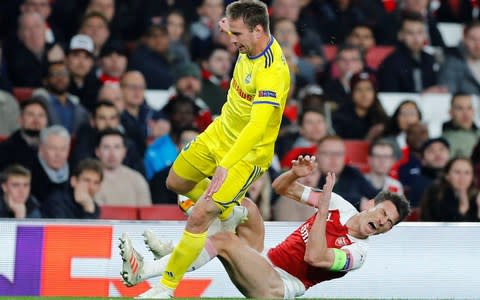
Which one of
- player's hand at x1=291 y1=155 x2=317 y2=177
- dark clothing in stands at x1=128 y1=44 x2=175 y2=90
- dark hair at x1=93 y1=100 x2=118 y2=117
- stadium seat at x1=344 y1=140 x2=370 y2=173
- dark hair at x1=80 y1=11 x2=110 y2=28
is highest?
dark hair at x1=80 y1=11 x2=110 y2=28

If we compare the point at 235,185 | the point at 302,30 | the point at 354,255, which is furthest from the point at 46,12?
the point at 354,255

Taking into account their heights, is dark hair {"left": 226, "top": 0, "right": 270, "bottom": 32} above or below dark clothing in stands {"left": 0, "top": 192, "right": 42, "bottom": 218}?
above

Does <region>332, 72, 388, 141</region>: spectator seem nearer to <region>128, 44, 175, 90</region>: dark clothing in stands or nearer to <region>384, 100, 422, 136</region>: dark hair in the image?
<region>384, 100, 422, 136</region>: dark hair

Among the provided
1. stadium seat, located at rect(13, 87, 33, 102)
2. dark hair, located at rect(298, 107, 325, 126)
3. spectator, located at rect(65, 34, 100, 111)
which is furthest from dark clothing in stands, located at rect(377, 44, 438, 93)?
stadium seat, located at rect(13, 87, 33, 102)

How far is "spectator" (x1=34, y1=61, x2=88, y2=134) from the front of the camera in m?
13.3

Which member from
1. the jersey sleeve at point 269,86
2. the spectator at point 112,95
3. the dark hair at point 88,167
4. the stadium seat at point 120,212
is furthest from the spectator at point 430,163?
the jersey sleeve at point 269,86

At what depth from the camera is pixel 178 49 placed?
582 inches

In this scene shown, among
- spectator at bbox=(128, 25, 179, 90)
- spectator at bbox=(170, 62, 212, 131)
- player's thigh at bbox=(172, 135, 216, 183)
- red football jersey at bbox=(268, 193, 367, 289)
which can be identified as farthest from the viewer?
spectator at bbox=(128, 25, 179, 90)

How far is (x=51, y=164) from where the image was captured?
12.5 metres

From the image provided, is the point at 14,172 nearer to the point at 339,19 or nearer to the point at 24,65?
the point at 24,65

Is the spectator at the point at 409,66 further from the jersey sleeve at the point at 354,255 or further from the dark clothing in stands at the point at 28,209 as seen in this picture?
the jersey sleeve at the point at 354,255

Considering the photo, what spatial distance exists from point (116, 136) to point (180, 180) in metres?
3.49

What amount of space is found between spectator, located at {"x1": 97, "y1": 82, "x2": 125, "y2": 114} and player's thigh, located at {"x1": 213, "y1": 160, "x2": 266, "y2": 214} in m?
4.74

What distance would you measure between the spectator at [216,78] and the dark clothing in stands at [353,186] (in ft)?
6.50
